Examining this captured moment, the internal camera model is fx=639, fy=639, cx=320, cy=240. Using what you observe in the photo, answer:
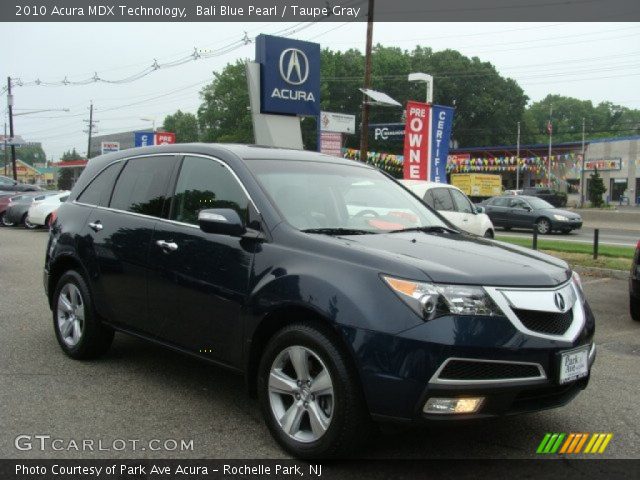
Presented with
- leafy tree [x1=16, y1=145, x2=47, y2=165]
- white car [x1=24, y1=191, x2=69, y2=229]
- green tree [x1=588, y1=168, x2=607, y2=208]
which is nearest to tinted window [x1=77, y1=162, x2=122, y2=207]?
white car [x1=24, y1=191, x2=69, y2=229]

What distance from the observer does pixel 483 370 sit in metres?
3.12

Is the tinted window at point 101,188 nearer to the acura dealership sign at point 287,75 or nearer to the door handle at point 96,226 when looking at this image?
the door handle at point 96,226

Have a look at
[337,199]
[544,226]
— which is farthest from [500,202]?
[337,199]

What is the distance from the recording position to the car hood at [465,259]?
10.7ft

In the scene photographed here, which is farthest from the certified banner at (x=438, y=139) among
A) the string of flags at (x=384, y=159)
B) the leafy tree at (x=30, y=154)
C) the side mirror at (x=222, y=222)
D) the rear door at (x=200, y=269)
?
the leafy tree at (x=30, y=154)

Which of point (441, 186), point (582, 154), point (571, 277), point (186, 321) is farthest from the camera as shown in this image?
point (582, 154)

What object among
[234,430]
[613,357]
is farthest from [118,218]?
[613,357]

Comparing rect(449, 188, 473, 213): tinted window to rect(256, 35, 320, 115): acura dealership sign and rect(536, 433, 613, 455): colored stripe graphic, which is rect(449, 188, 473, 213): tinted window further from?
rect(536, 433, 613, 455): colored stripe graphic

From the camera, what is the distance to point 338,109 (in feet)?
253

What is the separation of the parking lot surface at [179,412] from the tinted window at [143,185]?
1325mm

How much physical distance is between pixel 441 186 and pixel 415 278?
34.2 feet

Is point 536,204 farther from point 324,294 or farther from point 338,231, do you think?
point 324,294

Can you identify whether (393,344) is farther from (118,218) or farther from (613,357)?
(613,357)

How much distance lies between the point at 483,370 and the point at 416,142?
16.7 meters
